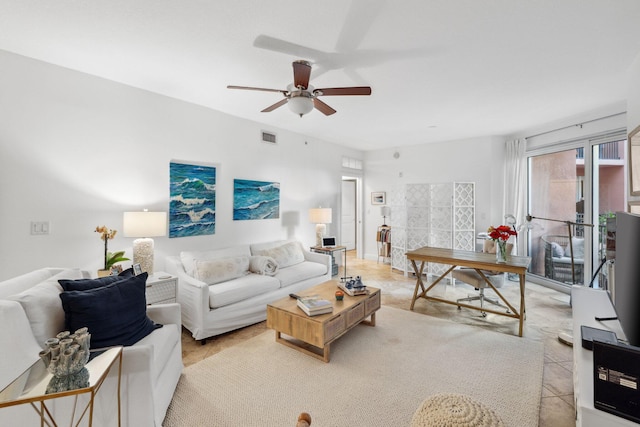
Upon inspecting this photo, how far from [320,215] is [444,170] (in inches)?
114

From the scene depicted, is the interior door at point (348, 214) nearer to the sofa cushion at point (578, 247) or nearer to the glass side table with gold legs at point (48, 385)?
the sofa cushion at point (578, 247)

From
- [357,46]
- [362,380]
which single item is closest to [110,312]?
[362,380]

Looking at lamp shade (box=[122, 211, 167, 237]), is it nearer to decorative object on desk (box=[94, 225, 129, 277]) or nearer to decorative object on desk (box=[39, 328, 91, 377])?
decorative object on desk (box=[94, 225, 129, 277])

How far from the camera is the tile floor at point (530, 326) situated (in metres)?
2.02

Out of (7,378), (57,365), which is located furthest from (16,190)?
(57,365)

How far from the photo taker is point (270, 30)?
2094mm

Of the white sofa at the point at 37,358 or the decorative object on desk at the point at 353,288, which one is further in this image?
the decorative object on desk at the point at 353,288

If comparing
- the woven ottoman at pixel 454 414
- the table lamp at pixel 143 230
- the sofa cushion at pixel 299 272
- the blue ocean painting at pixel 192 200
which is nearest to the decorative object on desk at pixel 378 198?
the sofa cushion at pixel 299 272

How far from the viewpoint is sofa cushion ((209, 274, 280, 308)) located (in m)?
2.90

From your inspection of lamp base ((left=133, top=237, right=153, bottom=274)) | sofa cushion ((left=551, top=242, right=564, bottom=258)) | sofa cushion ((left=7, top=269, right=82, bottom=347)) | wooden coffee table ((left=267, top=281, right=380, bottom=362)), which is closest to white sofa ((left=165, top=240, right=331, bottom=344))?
lamp base ((left=133, top=237, right=153, bottom=274))

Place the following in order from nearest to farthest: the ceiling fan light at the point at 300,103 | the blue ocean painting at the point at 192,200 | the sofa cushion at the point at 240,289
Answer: the ceiling fan light at the point at 300,103 → the sofa cushion at the point at 240,289 → the blue ocean painting at the point at 192,200

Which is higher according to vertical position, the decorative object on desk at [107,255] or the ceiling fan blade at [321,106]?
the ceiling fan blade at [321,106]

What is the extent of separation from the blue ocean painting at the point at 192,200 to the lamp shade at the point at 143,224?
0.59 m

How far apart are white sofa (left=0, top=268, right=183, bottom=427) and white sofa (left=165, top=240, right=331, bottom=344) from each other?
1027 mm
